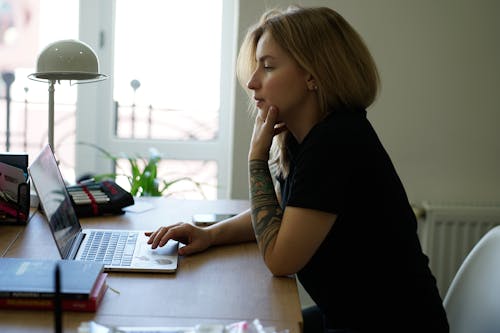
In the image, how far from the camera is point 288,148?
158 cm

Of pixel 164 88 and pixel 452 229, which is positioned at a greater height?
pixel 164 88

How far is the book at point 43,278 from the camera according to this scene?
1064 mm

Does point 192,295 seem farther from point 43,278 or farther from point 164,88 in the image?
point 164,88

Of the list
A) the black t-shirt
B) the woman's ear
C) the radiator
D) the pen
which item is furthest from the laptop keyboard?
the radiator

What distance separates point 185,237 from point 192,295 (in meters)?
0.30

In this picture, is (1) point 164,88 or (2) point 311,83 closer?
(2) point 311,83

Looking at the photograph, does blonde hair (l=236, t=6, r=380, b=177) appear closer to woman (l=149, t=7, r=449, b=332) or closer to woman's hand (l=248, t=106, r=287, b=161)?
woman (l=149, t=7, r=449, b=332)

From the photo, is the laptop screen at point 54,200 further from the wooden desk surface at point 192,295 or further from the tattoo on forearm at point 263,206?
the tattoo on forearm at point 263,206

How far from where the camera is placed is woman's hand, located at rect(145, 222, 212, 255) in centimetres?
142

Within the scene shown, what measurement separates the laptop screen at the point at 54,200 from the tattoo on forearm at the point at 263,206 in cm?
38

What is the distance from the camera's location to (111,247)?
4.65 ft

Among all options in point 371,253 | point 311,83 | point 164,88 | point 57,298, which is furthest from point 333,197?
point 164,88

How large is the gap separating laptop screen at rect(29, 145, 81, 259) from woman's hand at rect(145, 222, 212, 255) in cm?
18

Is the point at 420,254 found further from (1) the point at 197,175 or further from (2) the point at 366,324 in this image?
(1) the point at 197,175
